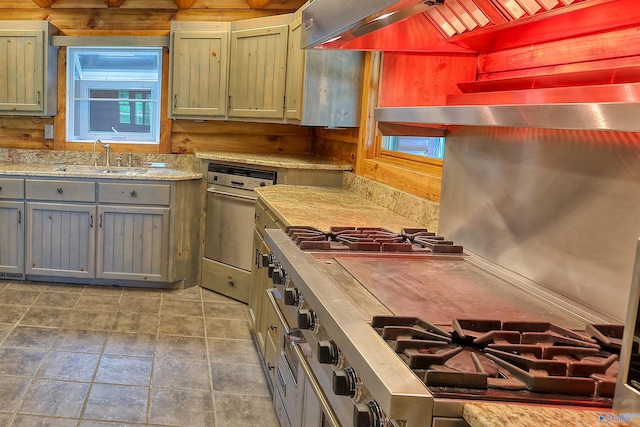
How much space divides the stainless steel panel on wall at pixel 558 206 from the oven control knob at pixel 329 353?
2.14 ft

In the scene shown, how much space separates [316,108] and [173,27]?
1571 mm

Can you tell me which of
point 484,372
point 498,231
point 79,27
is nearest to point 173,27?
point 79,27

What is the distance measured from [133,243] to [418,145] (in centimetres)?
234

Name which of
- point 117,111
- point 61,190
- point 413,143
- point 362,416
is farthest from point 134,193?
point 362,416

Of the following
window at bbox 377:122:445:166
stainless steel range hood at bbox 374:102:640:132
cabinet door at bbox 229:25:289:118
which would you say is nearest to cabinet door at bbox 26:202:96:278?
cabinet door at bbox 229:25:289:118

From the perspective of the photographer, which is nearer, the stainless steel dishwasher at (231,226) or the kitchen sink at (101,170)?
the stainless steel dishwasher at (231,226)

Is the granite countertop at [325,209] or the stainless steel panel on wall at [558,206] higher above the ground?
the stainless steel panel on wall at [558,206]

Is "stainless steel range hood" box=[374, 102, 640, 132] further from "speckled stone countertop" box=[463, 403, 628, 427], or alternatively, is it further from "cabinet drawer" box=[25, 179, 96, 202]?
"cabinet drawer" box=[25, 179, 96, 202]

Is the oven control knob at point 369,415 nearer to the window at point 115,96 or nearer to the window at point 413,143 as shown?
the window at point 413,143

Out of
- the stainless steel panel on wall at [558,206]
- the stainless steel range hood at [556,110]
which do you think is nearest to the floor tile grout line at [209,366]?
the stainless steel panel on wall at [558,206]

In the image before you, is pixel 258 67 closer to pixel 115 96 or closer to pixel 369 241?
pixel 115 96

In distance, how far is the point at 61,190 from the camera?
442 centimetres

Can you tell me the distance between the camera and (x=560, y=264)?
1605 mm

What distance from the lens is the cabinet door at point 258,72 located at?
→ 14.3 feet
